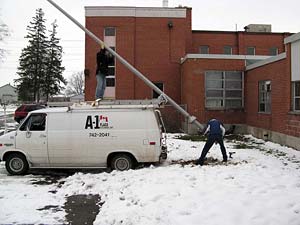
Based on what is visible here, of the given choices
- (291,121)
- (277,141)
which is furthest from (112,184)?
(277,141)

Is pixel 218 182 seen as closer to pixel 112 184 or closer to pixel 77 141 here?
pixel 112 184

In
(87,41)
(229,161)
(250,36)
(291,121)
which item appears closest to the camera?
(229,161)

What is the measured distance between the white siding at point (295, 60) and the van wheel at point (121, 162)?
847 centimetres

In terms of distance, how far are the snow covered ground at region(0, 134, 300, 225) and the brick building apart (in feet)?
21.6

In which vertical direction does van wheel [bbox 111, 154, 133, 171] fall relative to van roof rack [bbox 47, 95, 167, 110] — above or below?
below

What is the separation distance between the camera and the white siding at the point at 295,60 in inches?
615

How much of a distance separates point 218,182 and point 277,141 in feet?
33.6

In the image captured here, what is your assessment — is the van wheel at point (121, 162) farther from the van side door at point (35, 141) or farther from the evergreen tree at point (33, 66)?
the evergreen tree at point (33, 66)

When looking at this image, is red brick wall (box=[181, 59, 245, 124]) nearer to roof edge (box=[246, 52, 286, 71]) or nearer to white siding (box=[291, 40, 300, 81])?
roof edge (box=[246, 52, 286, 71])

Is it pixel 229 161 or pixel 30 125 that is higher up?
pixel 30 125

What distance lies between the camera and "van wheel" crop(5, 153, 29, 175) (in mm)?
11500

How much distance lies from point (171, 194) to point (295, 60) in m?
10.5

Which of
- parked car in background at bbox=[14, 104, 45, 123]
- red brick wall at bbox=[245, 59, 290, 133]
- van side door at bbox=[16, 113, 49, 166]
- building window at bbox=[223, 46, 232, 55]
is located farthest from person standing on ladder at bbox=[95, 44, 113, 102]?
building window at bbox=[223, 46, 232, 55]

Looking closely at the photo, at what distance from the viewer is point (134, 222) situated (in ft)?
21.1
